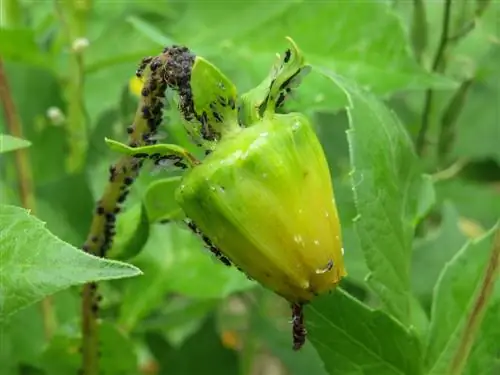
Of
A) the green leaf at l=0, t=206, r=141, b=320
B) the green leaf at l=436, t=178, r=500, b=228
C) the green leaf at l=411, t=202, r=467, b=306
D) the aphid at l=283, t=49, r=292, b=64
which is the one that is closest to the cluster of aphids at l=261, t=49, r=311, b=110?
the aphid at l=283, t=49, r=292, b=64

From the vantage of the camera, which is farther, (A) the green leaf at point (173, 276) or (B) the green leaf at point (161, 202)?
(A) the green leaf at point (173, 276)

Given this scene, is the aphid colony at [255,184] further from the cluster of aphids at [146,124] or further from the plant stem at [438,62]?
the plant stem at [438,62]

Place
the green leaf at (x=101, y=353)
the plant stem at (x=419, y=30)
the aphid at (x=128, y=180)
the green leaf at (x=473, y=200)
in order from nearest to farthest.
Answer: the aphid at (x=128, y=180) < the green leaf at (x=101, y=353) < the plant stem at (x=419, y=30) < the green leaf at (x=473, y=200)

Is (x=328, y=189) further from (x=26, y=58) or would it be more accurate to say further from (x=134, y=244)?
(x=26, y=58)

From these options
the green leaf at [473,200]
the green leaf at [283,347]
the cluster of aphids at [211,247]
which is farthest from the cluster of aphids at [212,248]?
the green leaf at [473,200]

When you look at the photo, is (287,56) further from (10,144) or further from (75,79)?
(75,79)

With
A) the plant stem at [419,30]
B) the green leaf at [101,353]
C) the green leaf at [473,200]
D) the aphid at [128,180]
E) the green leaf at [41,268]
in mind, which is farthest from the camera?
the green leaf at [473,200]
